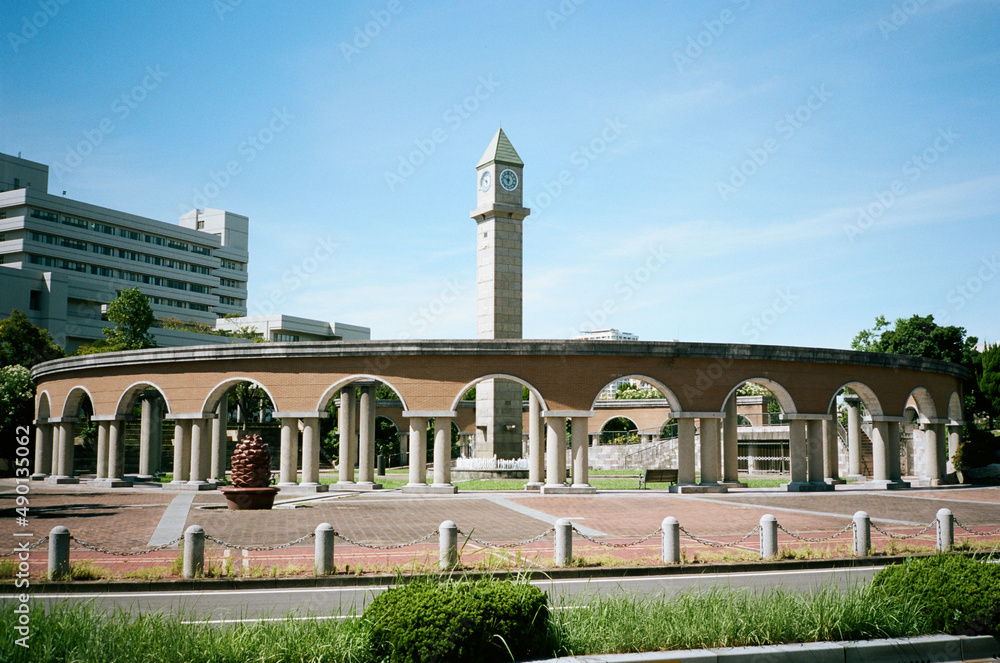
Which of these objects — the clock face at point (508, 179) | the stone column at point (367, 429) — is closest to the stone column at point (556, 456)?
the stone column at point (367, 429)

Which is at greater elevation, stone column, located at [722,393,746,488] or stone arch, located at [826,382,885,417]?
stone arch, located at [826,382,885,417]

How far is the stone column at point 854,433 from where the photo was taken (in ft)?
131

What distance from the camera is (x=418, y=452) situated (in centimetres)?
3075

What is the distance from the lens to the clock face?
4356 cm

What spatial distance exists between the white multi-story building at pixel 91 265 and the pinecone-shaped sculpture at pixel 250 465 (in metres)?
63.6

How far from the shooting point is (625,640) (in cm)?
857

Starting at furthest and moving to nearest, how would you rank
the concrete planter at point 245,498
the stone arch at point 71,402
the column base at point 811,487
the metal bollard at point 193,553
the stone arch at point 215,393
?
1. the stone arch at point 71,402
2. the stone arch at point 215,393
3. the column base at point 811,487
4. the concrete planter at point 245,498
5. the metal bollard at point 193,553

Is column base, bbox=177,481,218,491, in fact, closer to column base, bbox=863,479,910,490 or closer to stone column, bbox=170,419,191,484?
stone column, bbox=170,419,191,484

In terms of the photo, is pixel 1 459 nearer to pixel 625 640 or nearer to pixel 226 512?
pixel 226 512

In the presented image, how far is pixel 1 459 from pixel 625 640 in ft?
154

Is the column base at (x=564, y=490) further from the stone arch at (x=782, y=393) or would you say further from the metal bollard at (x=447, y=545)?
the metal bollard at (x=447, y=545)

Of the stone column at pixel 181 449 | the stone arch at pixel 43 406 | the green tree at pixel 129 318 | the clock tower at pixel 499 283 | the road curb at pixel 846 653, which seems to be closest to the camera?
the road curb at pixel 846 653

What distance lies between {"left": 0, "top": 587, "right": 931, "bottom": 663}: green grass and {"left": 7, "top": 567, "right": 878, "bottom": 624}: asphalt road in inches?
36.0

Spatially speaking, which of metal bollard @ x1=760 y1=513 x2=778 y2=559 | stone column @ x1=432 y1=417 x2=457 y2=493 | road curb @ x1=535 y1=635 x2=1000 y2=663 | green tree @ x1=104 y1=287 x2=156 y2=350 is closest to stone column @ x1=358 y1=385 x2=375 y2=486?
stone column @ x1=432 y1=417 x2=457 y2=493
